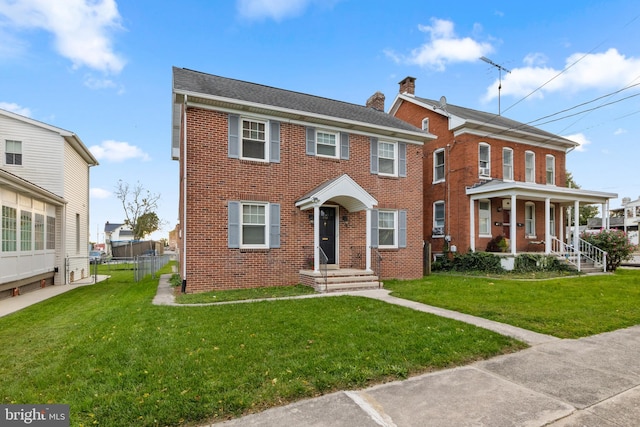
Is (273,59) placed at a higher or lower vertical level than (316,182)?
higher

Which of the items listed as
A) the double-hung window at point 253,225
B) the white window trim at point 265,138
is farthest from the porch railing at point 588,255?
the white window trim at point 265,138

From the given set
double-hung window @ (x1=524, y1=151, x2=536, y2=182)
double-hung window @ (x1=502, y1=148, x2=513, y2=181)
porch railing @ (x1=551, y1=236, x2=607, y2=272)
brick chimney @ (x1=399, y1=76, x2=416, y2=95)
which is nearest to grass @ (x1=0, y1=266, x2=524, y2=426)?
porch railing @ (x1=551, y1=236, x2=607, y2=272)

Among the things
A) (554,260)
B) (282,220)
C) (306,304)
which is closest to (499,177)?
(554,260)

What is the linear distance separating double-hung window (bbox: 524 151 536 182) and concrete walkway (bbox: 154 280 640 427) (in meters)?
15.0

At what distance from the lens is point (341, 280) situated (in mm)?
10570

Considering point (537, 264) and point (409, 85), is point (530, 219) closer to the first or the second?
point (537, 264)

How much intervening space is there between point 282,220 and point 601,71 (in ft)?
35.4

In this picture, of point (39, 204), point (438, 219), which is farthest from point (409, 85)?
point (39, 204)

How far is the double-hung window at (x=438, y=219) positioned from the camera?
674 inches

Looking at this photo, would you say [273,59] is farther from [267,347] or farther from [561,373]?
[561,373]

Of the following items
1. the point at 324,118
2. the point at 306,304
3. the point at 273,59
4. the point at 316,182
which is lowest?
the point at 306,304

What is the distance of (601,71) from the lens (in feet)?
35.0

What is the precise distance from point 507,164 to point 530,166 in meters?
1.65

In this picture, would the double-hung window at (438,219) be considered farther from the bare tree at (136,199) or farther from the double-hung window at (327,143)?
the bare tree at (136,199)
